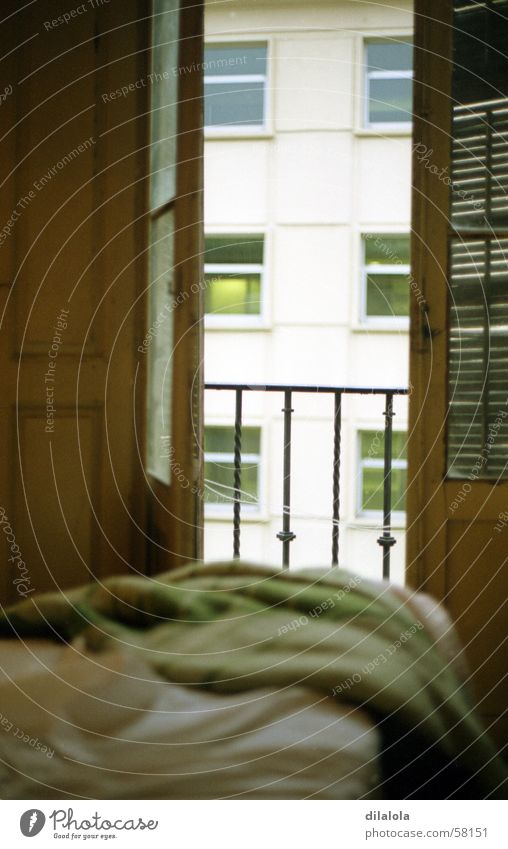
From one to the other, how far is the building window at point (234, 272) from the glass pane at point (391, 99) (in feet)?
0.61

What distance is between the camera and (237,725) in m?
0.60

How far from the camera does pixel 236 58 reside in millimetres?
719

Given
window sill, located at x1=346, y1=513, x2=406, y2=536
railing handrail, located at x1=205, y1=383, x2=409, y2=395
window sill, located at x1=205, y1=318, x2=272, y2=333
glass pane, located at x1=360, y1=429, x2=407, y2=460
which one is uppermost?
window sill, located at x1=205, y1=318, x2=272, y2=333

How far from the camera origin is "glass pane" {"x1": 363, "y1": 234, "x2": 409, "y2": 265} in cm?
75

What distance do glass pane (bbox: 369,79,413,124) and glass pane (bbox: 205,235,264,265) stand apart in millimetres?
196

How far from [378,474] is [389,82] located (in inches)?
16.9

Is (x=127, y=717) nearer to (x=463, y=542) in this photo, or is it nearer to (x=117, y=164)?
(x=463, y=542)

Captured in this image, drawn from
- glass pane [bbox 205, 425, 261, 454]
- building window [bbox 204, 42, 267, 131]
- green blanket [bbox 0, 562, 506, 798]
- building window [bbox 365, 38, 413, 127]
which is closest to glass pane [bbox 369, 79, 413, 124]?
building window [bbox 365, 38, 413, 127]

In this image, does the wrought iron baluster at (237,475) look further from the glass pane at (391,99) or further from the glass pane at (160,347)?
the glass pane at (391,99)

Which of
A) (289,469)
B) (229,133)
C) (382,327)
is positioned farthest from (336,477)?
(229,133)

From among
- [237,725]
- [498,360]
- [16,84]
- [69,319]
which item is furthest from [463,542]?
[16,84]

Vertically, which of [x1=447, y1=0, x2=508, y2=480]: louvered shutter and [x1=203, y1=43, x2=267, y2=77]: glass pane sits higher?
[x1=203, y1=43, x2=267, y2=77]: glass pane

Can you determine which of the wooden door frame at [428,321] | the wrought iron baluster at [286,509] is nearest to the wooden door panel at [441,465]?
the wooden door frame at [428,321]

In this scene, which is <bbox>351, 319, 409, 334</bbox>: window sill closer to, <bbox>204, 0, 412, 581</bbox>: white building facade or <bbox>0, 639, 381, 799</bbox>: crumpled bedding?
<bbox>204, 0, 412, 581</bbox>: white building facade
